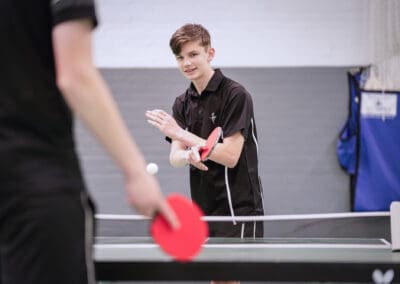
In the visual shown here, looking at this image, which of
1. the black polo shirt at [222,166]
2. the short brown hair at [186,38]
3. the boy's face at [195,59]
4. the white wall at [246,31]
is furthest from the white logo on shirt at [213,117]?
the white wall at [246,31]

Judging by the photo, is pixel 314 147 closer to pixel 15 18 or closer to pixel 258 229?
pixel 258 229

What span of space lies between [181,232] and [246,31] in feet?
8.42

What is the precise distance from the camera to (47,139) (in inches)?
33.6

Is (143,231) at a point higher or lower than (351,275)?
lower

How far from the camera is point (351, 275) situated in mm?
1481

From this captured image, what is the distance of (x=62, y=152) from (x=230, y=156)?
53.4 inches

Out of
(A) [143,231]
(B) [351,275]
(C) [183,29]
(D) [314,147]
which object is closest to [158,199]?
(B) [351,275]

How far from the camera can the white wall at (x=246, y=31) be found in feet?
10.6

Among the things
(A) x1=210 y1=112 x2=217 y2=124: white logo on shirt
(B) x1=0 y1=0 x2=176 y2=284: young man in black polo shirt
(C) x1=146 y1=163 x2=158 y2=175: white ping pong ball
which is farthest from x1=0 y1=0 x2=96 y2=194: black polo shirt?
(C) x1=146 y1=163 x2=158 y2=175: white ping pong ball

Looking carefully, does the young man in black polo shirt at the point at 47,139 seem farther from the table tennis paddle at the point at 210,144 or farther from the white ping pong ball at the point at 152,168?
the white ping pong ball at the point at 152,168

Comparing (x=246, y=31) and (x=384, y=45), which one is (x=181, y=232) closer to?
(x=246, y=31)

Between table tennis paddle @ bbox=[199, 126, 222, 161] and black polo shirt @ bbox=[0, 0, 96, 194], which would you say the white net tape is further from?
black polo shirt @ bbox=[0, 0, 96, 194]

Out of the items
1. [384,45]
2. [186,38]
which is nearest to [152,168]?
[186,38]

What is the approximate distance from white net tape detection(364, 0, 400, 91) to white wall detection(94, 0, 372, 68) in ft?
0.23
